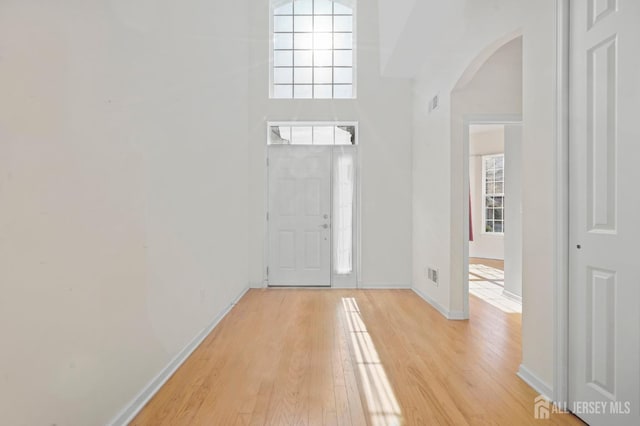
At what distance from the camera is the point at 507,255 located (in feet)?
14.6

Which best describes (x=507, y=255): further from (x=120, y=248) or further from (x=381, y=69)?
(x=120, y=248)

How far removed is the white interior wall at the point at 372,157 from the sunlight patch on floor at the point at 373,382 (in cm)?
172

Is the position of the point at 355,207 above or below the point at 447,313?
above

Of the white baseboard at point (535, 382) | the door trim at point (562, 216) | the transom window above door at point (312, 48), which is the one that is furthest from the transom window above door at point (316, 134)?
the white baseboard at point (535, 382)

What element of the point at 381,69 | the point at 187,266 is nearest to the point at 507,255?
the point at 381,69

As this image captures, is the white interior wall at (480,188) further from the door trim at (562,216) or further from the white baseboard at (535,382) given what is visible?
the door trim at (562,216)

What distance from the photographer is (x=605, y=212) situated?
1740 mm

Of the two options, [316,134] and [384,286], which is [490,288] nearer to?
[384,286]

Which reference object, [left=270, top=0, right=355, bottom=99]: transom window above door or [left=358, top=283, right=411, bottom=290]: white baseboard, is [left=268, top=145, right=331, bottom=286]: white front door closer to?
[left=358, top=283, right=411, bottom=290]: white baseboard

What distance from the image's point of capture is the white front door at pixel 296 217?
506cm

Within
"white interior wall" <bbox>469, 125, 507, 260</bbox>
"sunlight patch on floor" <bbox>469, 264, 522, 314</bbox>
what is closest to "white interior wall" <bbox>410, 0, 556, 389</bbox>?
"sunlight patch on floor" <bbox>469, 264, 522, 314</bbox>

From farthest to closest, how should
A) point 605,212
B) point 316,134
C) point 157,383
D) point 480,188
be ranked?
point 480,188 → point 316,134 → point 157,383 → point 605,212

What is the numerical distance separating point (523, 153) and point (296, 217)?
10.7 feet

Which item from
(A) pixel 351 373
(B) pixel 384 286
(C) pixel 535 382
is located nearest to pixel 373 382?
(A) pixel 351 373
